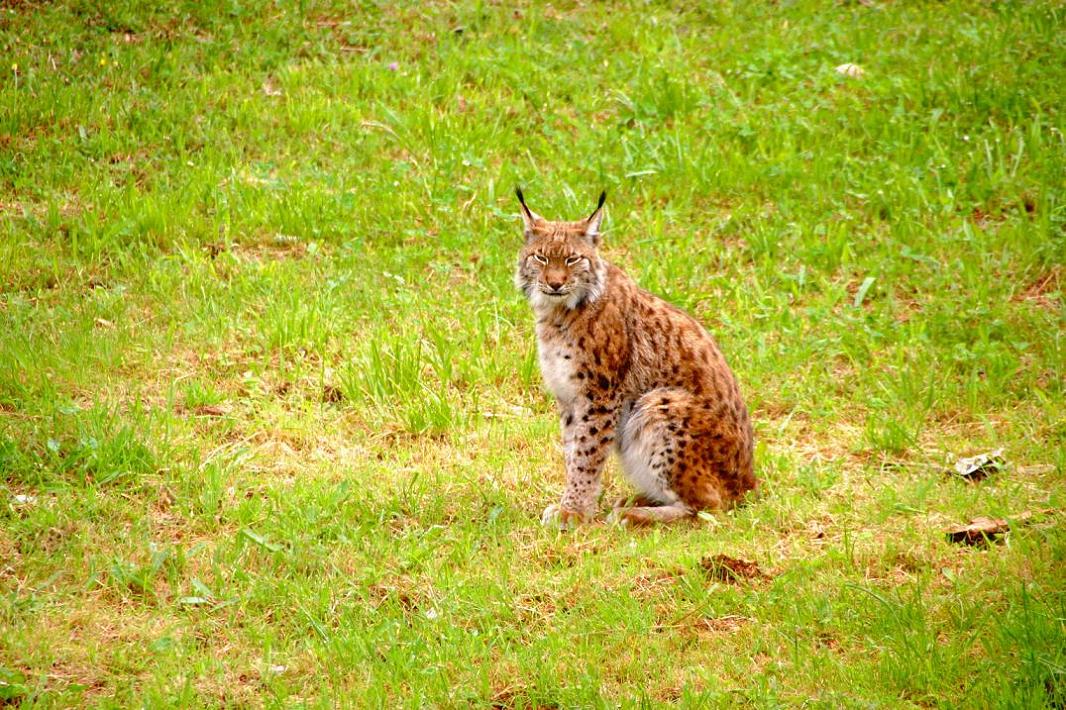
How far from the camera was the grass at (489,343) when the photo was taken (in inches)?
213

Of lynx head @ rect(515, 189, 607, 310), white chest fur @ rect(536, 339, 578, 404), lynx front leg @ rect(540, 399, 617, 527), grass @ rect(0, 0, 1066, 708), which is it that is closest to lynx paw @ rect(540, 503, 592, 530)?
lynx front leg @ rect(540, 399, 617, 527)

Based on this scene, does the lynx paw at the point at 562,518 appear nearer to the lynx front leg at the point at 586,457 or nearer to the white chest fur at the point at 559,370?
the lynx front leg at the point at 586,457

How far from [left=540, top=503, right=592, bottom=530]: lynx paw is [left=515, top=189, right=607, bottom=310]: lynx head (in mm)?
1084

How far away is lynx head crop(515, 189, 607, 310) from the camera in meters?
6.95

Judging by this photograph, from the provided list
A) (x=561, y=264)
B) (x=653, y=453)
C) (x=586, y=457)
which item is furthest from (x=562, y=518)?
(x=561, y=264)

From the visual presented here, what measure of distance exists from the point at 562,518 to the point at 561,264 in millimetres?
1314

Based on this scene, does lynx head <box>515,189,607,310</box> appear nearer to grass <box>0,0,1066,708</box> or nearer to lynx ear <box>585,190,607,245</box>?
lynx ear <box>585,190,607,245</box>

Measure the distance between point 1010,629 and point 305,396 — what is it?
14.5ft

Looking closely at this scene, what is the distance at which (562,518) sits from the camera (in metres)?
6.75

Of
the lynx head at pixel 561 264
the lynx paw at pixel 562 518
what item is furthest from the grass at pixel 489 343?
the lynx head at pixel 561 264

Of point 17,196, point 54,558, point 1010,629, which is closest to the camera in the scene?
point 1010,629

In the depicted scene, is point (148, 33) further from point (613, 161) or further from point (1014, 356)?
point (1014, 356)

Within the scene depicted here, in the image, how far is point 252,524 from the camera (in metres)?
6.52

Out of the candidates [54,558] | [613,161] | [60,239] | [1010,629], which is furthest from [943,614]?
[60,239]
